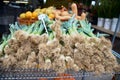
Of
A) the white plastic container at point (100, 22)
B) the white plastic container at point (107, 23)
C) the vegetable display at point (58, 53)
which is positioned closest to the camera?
the vegetable display at point (58, 53)

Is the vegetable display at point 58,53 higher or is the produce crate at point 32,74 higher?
the vegetable display at point 58,53

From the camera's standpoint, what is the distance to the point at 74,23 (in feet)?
4.41

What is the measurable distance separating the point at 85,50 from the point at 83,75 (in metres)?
0.11

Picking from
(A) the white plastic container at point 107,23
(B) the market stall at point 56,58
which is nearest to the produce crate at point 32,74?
(B) the market stall at point 56,58

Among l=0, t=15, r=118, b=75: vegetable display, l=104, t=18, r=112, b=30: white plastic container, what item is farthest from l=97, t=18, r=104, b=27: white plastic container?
l=0, t=15, r=118, b=75: vegetable display

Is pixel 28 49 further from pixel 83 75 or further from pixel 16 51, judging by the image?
pixel 83 75

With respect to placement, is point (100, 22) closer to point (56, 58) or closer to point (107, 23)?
point (107, 23)

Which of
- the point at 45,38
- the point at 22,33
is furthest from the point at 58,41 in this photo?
the point at 22,33

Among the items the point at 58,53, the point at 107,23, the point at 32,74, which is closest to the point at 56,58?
the point at 58,53

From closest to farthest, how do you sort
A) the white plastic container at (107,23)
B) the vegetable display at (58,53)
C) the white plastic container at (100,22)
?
the vegetable display at (58,53) → the white plastic container at (107,23) → the white plastic container at (100,22)

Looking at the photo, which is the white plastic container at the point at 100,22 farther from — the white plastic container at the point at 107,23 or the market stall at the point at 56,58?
the market stall at the point at 56,58

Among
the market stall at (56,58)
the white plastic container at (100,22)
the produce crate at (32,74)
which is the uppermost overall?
the market stall at (56,58)

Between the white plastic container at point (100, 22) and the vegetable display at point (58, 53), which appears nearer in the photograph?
the vegetable display at point (58, 53)

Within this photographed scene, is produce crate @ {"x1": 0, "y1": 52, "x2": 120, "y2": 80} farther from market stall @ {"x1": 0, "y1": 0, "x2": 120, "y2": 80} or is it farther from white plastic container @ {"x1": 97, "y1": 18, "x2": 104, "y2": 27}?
white plastic container @ {"x1": 97, "y1": 18, "x2": 104, "y2": 27}
